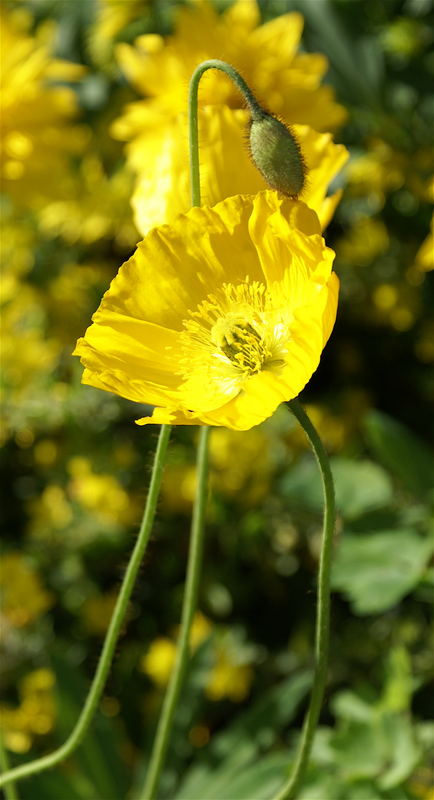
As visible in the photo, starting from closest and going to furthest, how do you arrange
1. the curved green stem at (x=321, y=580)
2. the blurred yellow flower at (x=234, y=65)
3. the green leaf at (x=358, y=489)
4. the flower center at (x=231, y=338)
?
the curved green stem at (x=321, y=580)
the flower center at (x=231, y=338)
the green leaf at (x=358, y=489)
the blurred yellow flower at (x=234, y=65)

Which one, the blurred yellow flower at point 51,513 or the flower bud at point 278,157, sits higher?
the flower bud at point 278,157

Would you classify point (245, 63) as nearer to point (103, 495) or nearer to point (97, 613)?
point (103, 495)

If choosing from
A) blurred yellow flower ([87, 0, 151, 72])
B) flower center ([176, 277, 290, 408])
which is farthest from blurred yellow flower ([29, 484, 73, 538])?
flower center ([176, 277, 290, 408])

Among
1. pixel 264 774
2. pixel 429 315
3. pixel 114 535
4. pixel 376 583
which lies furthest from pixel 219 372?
pixel 429 315

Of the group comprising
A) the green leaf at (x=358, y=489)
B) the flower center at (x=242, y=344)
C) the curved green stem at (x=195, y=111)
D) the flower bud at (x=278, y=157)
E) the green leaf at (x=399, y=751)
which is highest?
the curved green stem at (x=195, y=111)

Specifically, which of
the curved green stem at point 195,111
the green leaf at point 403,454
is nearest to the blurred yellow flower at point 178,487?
the green leaf at point 403,454

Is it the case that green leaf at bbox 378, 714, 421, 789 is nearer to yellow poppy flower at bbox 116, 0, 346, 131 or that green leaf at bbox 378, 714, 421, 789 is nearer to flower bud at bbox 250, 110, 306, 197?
flower bud at bbox 250, 110, 306, 197

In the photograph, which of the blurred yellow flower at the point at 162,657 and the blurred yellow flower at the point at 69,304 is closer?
the blurred yellow flower at the point at 162,657

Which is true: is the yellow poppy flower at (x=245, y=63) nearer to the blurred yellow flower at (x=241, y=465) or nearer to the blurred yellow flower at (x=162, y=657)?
the blurred yellow flower at (x=241, y=465)
